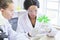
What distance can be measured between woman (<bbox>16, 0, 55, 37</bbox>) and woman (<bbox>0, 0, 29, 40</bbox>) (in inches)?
3.1

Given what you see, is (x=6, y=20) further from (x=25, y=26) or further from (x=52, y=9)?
(x=52, y=9)

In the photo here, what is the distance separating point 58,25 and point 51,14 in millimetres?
117

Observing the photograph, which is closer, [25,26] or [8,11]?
[8,11]

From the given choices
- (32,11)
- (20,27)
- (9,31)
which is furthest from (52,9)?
(9,31)

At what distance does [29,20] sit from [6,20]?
0.67ft

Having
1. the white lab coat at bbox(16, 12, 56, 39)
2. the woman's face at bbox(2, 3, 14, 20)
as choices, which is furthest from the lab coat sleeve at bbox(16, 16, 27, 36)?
the woman's face at bbox(2, 3, 14, 20)

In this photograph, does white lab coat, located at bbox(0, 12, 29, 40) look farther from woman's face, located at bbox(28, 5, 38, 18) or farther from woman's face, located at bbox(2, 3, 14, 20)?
woman's face, located at bbox(28, 5, 38, 18)

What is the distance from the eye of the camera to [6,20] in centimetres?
95

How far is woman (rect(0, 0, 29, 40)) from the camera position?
892mm

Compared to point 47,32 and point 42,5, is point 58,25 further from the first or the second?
point 42,5

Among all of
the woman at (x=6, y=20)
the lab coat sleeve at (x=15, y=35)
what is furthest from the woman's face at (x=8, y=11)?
the lab coat sleeve at (x=15, y=35)

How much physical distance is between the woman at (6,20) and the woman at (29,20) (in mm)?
78

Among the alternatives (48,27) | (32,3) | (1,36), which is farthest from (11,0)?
(48,27)

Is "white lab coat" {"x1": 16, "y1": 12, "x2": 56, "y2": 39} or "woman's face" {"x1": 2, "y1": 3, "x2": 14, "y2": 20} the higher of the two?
"woman's face" {"x1": 2, "y1": 3, "x2": 14, "y2": 20}
